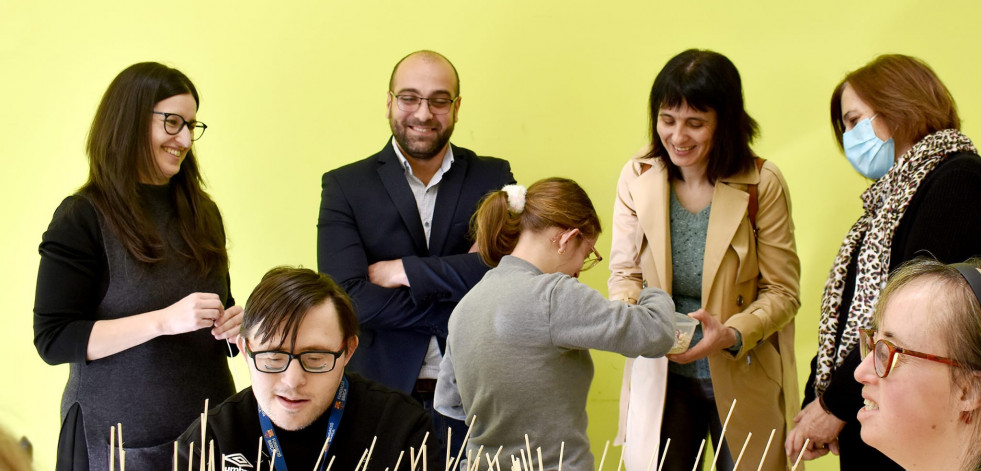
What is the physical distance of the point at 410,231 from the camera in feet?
7.62

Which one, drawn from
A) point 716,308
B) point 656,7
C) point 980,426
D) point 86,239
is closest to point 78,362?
point 86,239

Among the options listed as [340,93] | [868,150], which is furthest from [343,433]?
[340,93]

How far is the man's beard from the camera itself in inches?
92.3

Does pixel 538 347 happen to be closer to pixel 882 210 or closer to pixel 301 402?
pixel 301 402

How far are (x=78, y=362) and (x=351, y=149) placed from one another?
1196 mm

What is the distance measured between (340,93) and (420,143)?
66cm

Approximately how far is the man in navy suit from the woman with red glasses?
3.84 feet

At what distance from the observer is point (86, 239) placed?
6.23 feet

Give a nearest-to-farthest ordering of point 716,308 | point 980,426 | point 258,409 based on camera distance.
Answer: point 980,426, point 258,409, point 716,308

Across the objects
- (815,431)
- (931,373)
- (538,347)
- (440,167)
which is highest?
(440,167)

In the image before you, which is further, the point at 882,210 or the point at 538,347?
the point at 882,210

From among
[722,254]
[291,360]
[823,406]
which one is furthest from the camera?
[722,254]

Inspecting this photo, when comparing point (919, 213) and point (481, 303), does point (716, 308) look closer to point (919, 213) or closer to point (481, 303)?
point (919, 213)

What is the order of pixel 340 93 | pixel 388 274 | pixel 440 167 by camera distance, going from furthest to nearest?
pixel 340 93
pixel 440 167
pixel 388 274
